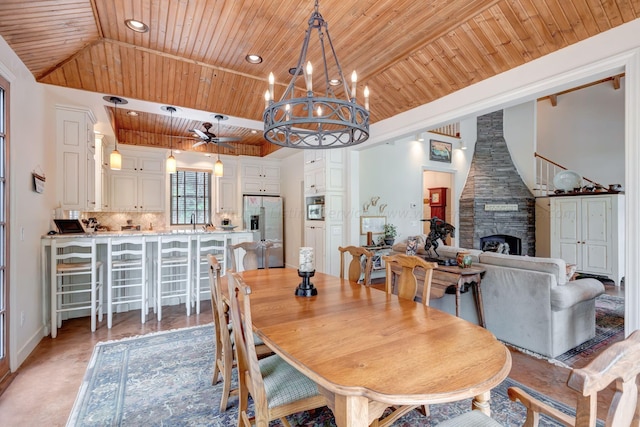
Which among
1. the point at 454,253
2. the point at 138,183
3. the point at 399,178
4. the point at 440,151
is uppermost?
the point at 440,151

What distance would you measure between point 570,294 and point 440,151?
17.2 ft

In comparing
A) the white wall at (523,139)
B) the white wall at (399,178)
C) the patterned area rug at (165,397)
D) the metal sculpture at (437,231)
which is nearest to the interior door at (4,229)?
the patterned area rug at (165,397)

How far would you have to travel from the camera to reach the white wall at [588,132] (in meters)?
6.93

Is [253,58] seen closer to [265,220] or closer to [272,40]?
[272,40]

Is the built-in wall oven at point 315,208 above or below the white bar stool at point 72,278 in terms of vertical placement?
above

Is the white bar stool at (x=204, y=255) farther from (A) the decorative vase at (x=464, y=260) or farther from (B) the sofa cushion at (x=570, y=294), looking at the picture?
(B) the sofa cushion at (x=570, y=294)

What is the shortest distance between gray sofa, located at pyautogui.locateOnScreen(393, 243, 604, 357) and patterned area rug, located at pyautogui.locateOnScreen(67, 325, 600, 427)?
772 mm

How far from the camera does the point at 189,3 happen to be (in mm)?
2504

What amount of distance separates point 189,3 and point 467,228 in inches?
285

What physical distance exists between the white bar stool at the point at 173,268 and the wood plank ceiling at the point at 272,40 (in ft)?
5.98

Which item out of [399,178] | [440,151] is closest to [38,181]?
[399,178]

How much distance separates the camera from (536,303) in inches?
111

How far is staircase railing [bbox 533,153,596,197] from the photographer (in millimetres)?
7172

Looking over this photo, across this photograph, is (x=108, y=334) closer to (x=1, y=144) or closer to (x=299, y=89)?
(x=1, y=144)
